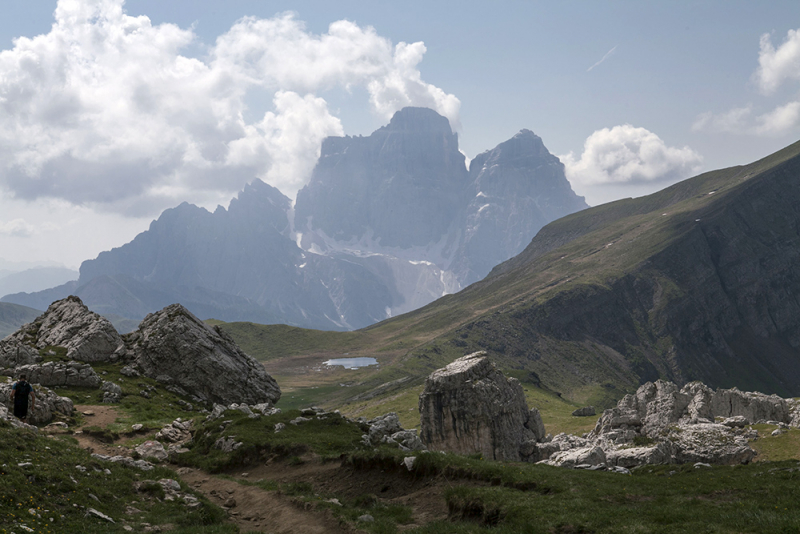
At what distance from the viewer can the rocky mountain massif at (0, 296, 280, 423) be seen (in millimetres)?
54438

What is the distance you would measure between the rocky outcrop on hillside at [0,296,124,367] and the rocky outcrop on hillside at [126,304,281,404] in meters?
3.19

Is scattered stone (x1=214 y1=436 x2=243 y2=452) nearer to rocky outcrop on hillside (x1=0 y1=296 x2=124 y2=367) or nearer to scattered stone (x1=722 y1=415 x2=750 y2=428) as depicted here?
rocky outcrop on hillside (x1=0 y1=296 x2=124 y2=367)

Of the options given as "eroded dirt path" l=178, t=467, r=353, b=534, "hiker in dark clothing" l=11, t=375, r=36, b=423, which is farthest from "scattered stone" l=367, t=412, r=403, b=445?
"hiker in dark clothing" l=11, t=375, r=36, b=423

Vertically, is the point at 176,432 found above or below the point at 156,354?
below

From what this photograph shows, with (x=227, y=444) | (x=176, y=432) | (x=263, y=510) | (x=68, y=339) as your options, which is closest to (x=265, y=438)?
(x=227, y=444)

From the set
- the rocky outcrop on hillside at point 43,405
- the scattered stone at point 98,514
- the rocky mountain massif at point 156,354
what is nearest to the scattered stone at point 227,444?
the rocky outcrop on hillside at point 43,405

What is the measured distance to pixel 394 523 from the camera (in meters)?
24.5

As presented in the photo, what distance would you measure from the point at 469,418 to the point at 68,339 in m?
57.1

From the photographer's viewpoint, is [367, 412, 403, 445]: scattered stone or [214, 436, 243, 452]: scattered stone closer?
[214, 436, 243, 452]: scattered stone

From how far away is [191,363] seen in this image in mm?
59969

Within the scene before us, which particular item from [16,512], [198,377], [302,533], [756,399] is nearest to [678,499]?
[302,533]

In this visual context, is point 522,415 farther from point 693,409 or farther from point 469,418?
point 693,409

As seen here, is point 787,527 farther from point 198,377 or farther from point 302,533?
point 198,377

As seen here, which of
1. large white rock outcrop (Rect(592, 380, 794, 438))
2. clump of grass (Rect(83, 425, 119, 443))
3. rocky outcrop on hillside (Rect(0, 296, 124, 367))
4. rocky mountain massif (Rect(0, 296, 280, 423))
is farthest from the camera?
large white rock outcrop (Rect(592, 380, 794, 438))
